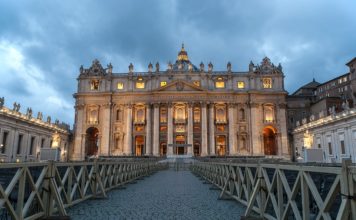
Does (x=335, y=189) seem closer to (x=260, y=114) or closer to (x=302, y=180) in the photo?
(x=302, y=180)

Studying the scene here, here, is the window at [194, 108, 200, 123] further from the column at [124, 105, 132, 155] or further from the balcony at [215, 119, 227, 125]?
the column at [124, 105, 132, 155]

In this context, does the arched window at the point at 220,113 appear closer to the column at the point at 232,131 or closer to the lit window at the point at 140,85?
the column at the point at 232,131

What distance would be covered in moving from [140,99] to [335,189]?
66138 mm

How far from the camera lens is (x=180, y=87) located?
6769 centimetres

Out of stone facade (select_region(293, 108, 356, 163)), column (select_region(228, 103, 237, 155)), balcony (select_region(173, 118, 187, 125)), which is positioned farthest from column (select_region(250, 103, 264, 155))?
balcony (select_region(173, 118, 187, 125))

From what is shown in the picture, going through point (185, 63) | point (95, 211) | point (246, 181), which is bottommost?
point (95, 211)

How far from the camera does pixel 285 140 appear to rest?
66500 millimetres

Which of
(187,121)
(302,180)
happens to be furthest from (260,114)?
(302,180)

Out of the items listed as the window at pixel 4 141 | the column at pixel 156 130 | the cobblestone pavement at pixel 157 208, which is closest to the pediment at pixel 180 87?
the column at pixel 156 130

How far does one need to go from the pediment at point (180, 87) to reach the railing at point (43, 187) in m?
56.3

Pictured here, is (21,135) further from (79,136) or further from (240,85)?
(240,85)

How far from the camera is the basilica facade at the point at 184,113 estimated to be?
66562mm

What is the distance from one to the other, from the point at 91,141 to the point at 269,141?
45.0 m

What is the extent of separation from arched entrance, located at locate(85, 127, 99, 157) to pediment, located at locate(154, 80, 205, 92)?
64.9 feet
